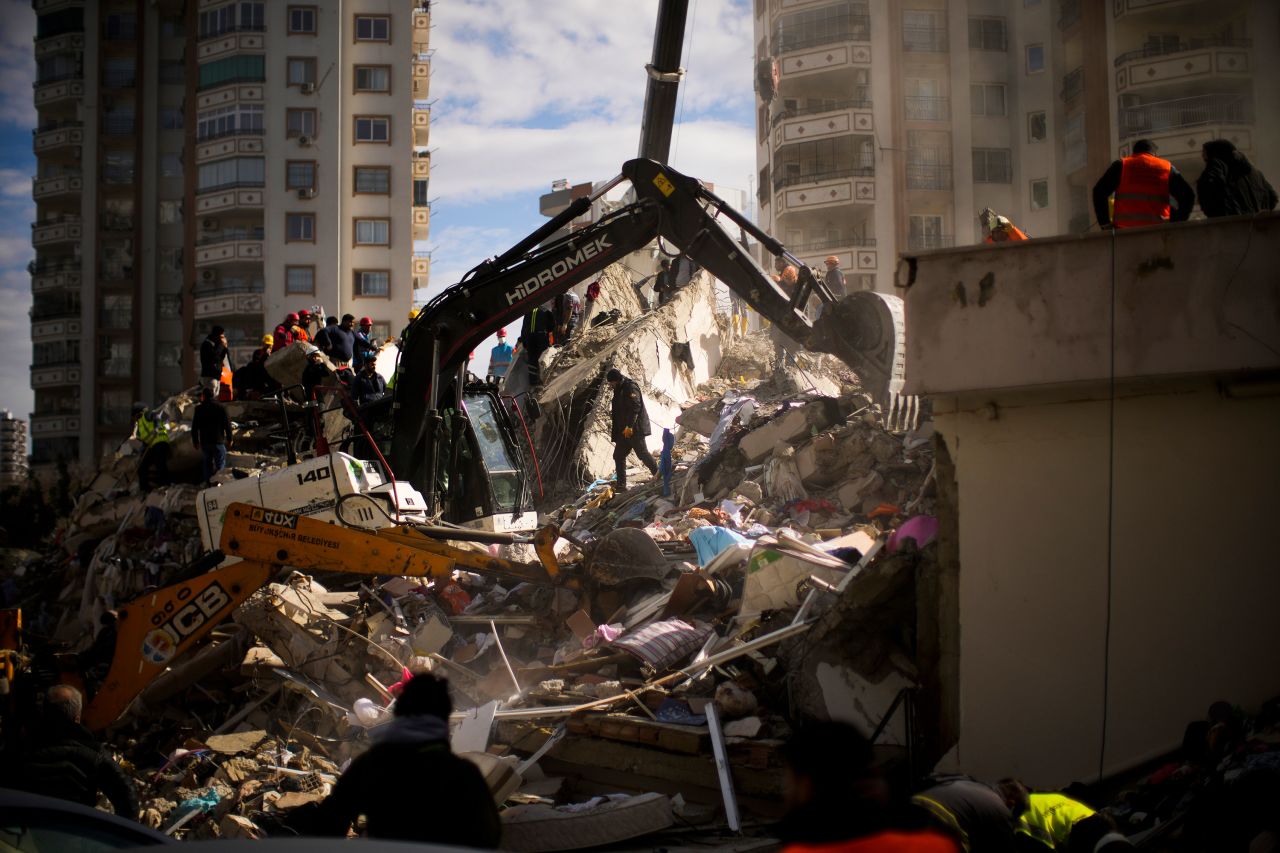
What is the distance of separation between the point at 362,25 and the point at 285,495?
1576 inches

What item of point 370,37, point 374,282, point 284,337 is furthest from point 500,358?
point 370,37

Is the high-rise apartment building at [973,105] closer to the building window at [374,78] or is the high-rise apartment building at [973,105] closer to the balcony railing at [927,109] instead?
the balcony railing at [927,109]

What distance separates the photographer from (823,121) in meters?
36.8

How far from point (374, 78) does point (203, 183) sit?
8.39 metres

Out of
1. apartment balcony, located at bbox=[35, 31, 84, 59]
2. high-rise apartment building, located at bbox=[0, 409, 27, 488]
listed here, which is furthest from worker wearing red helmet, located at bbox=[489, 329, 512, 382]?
high-rise apartment building, located at bbox=[0, 409, 27, 488]

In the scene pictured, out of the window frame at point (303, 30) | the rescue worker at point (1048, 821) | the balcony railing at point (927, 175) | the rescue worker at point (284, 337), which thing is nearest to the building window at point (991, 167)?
the balcony railing at point (927, 175)

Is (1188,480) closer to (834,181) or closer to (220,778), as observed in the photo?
(220,778)

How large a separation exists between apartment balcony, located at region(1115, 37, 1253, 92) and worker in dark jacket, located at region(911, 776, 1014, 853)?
94.4ft

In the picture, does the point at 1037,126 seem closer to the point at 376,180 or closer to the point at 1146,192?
the point at 376,180

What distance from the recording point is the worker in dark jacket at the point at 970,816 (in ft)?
13.7

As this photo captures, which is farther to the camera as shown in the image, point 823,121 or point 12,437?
point 12,437

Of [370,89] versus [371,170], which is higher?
[370,89]

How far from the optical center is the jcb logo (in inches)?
368

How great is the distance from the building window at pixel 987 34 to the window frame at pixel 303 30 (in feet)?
84.2
